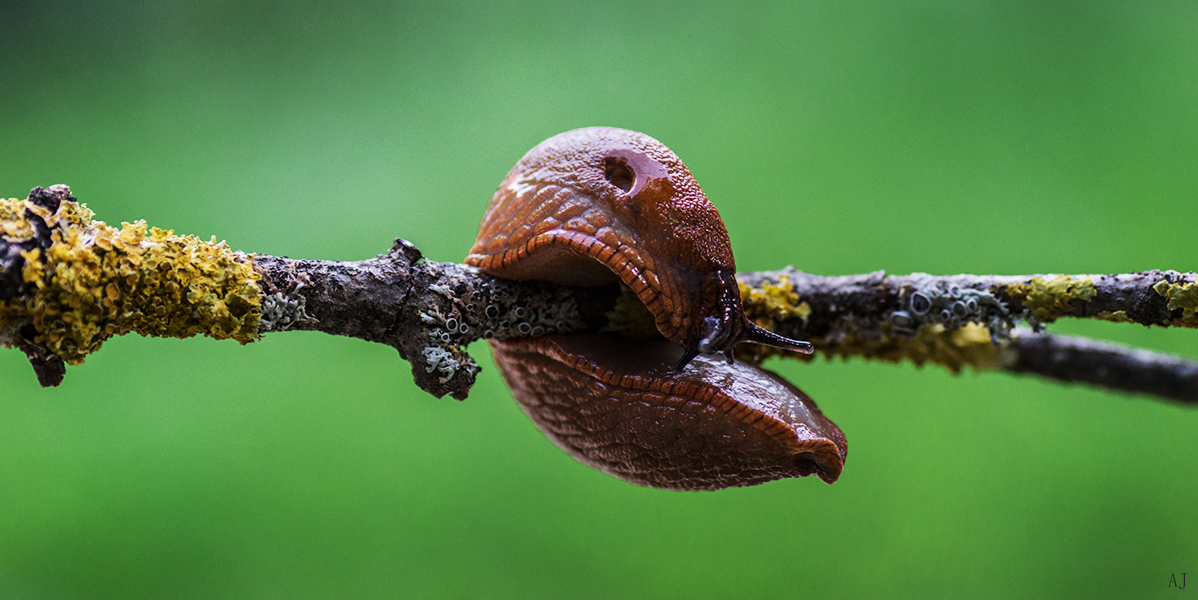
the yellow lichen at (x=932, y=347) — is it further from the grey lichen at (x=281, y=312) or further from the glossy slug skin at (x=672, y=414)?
the grey lichen at (x=281, y=312)

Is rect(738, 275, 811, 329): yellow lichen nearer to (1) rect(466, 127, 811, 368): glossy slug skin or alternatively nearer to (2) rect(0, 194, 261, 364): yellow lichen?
(1) rect(466, 127, 811, 368): glossy slug skin

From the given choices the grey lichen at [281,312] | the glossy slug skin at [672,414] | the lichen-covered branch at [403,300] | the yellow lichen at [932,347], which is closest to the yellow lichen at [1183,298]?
the lichen-covered branch at [403,300]

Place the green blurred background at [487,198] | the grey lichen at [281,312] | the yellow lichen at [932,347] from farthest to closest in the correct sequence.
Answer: the green blurred background at [487,198]
the yellow lichen at [932,347]
the grey lichen at [281,312]

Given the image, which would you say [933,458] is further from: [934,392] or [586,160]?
[586,160]

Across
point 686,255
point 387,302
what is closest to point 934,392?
point 686,255

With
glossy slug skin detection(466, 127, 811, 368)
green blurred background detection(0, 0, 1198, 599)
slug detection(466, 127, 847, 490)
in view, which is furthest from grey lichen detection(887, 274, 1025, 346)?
green blurred background detection(0, 0, 1198, 599)

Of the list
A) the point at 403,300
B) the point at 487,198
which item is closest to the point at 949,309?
the point at 403,300

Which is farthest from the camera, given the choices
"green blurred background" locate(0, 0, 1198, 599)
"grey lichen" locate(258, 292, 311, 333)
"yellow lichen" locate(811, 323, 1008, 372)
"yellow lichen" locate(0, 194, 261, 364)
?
"green blurred background" locate(0, 0, 1198, 599)

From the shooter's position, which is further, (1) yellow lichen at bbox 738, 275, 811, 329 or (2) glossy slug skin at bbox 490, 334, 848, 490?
(1) yellow lichen at bbox 738, 275, 811, 329
